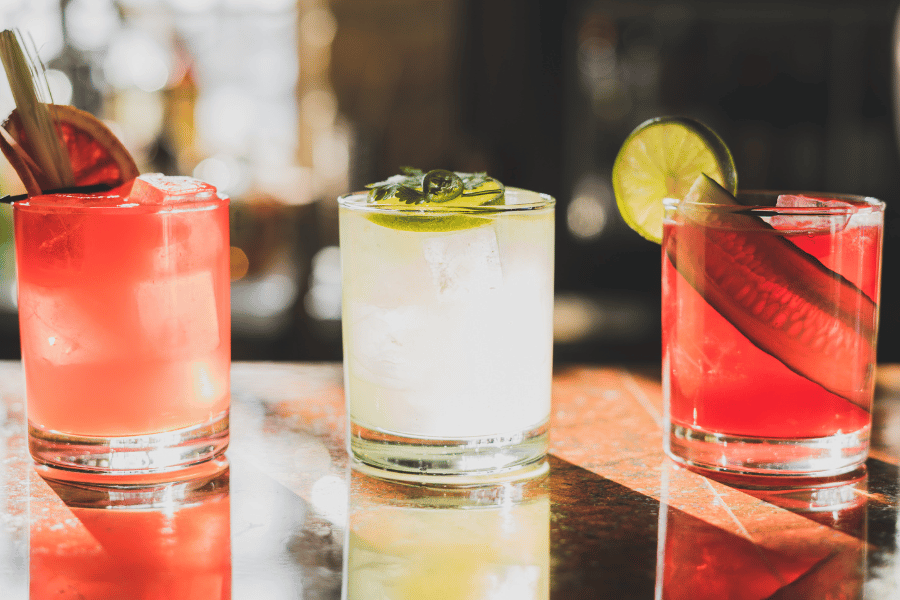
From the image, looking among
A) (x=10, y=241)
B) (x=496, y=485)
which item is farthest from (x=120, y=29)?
(x=496, y=485)

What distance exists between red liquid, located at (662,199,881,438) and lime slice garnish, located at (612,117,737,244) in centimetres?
8

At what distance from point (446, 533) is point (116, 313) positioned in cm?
33

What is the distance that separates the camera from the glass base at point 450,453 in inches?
29.7

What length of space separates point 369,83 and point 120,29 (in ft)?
3.68

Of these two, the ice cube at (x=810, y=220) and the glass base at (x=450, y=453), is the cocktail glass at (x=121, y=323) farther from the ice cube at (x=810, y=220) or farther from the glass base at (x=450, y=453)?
the ice cube at (x=810, y=220)

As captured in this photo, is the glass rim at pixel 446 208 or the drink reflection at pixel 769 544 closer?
the drink reflection at pixel 769 544

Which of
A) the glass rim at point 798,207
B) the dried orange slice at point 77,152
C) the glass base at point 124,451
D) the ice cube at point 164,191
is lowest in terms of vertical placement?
the glass base at point 124,451

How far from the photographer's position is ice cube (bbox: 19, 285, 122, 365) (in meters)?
0.74

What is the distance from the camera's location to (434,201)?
29.0 inches

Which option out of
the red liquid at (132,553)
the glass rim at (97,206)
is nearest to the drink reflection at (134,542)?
the red liquid at (132,553)

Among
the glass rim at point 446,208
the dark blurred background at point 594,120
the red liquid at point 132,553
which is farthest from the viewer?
the dark blurred background at point 594,120

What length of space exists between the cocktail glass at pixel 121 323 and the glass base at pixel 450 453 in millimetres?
153

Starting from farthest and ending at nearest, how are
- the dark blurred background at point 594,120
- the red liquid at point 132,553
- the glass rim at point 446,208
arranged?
the dark blurred background at point 594,120
the glass rim at point 446,208
the red liquid at point 132,553

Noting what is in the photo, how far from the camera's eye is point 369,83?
4.25m
